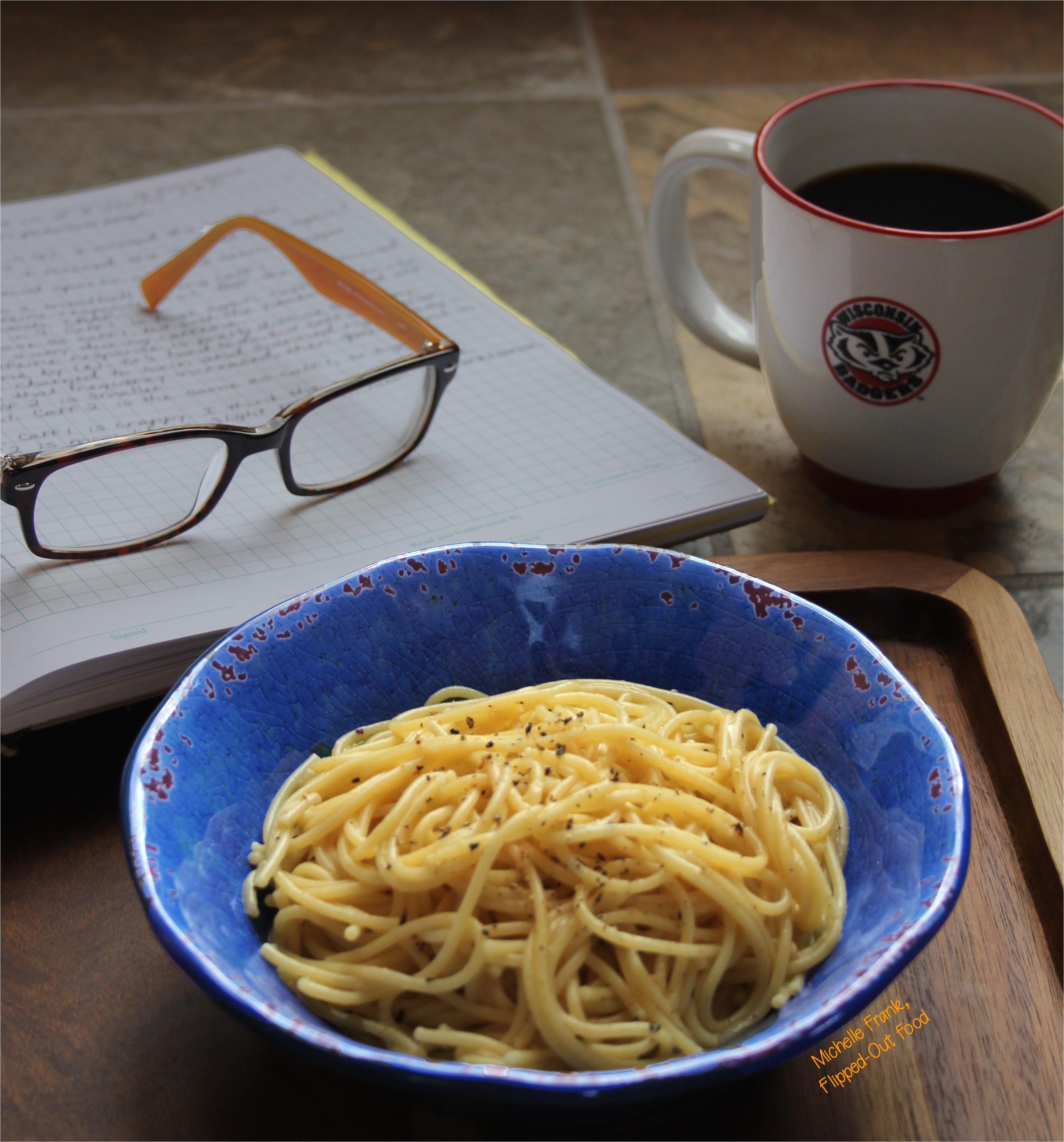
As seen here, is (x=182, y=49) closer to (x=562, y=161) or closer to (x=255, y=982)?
(x=562, y=161)

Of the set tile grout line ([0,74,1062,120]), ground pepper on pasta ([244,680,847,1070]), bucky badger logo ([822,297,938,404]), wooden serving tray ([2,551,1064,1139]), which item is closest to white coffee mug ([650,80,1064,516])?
bucky badger logo ([822,297,938,404])

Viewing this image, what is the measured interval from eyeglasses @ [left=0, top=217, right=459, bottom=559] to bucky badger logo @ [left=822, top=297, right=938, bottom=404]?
0.88ft

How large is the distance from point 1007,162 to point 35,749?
0.72 metres

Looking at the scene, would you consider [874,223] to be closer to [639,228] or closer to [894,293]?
[894,293]

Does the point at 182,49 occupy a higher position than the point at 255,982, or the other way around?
the point at 182,49

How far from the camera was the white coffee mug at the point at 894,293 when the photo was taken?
683 mm

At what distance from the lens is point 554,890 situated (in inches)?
19.6

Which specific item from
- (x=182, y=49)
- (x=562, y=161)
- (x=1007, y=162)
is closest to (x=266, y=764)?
(x=1007, y=162)

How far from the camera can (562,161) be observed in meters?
1.33

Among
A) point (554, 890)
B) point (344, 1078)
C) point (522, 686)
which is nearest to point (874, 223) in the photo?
point (522, 686)

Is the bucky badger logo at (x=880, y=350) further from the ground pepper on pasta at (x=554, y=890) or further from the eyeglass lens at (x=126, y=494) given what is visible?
the eyeglass lens at (x=126, y=494)

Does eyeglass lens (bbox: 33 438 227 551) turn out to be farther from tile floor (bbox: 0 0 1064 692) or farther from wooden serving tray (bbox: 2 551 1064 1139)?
tile floor (bbox: 0 0 1064 692)

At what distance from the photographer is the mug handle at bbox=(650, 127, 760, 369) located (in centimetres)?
85

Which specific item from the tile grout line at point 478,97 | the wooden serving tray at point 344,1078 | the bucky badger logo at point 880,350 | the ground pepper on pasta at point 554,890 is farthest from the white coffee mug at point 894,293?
the tile grout line at point 478,97
